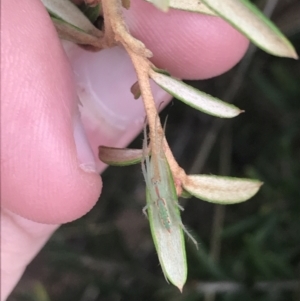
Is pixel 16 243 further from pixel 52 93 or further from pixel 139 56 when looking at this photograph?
pixel 139 56

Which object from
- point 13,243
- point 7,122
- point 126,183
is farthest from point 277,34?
point 126,183

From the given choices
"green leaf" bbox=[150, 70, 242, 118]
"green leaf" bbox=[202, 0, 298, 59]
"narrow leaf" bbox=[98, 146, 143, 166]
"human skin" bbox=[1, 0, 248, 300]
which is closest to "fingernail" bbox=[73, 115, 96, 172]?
"human skin" bbox=[1, 0, 248, 300]

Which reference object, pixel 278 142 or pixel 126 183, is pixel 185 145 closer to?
pixel 126 183

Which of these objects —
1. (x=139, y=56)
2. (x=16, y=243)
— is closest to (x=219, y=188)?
(x=139, y=56)

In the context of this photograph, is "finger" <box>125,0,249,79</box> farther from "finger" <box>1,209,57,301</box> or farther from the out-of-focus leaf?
"finger" <box>1,209,57,301</box>

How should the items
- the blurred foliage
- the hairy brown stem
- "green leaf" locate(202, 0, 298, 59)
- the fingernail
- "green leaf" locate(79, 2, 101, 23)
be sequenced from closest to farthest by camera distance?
"green leaf" locate(202, 0, 298, 59), the hairy brown stem, "green leaf" locate(79, 2, 101, 23), the fingernail, the blurred foliage

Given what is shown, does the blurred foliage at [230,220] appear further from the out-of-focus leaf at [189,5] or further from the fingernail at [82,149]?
the out-of-focus leaf at [189,5]

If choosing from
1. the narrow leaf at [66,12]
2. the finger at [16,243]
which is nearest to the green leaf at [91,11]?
the narrow leaf at [66,12]
